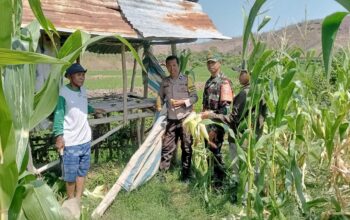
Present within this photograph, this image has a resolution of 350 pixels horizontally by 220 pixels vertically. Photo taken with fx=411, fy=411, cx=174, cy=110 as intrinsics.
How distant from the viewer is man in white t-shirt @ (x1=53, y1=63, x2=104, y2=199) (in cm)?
396

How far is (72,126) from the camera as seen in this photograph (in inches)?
158

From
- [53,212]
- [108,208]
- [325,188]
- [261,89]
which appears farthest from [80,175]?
[53,212]

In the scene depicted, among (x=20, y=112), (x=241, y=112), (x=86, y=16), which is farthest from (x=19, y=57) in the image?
(x=86, y=16)

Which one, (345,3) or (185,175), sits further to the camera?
(185,175)

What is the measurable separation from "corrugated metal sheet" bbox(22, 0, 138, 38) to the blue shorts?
124cm

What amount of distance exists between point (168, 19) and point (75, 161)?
9.06ft

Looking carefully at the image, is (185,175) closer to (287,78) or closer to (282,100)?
(282,100)

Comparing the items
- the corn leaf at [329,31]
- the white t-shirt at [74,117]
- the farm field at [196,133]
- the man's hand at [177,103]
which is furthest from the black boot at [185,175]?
the corn leaf at [329,31]

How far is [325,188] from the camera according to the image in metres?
3.75

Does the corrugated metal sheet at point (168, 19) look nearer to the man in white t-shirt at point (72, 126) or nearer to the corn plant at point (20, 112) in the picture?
the man in white t-shirt at point (72, 126)

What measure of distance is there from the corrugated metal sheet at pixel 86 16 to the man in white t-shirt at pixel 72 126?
25.4 inches

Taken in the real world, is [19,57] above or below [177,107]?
above

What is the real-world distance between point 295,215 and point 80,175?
2155 millimetres

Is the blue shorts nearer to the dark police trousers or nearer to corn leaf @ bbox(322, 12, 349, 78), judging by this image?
the dark police trousers
